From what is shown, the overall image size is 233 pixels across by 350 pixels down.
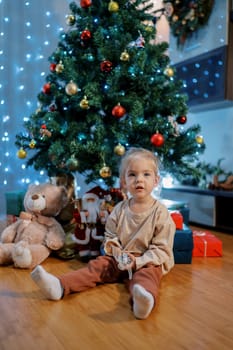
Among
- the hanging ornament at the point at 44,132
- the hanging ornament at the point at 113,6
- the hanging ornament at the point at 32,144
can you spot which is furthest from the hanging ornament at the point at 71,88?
the hanging ornament at the point at 113,6

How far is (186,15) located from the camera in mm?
2707

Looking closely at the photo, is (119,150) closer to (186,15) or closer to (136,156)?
(136,156)

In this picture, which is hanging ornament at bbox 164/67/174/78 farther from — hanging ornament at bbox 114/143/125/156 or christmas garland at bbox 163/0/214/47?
christmas garland at bbox 163/0/214/47

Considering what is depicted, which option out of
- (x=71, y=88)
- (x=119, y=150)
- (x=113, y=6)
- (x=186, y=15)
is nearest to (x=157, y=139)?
(x=119, y=150)

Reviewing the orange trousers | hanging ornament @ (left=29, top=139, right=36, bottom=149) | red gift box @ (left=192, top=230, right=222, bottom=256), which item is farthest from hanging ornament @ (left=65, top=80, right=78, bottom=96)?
red gift box @ (left=192, top=230, right=222, bottom=256)

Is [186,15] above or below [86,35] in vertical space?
above

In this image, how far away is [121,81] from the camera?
1755 millimetres

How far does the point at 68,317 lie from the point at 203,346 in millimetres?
395

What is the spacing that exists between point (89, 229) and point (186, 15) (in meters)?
2.09

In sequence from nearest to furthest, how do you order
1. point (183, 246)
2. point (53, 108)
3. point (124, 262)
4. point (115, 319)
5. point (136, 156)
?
1. point (115, 319)
2. point (124, 262)
3. point (136, 156)
4. point (183, 246)
5. point (53, 108)

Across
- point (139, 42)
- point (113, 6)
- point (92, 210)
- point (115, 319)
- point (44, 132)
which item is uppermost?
point (113, 6)

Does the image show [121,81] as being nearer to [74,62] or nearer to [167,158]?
[74,62]

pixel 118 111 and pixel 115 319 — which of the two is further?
pixel 118 111

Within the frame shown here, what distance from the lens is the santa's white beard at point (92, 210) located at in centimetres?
158
